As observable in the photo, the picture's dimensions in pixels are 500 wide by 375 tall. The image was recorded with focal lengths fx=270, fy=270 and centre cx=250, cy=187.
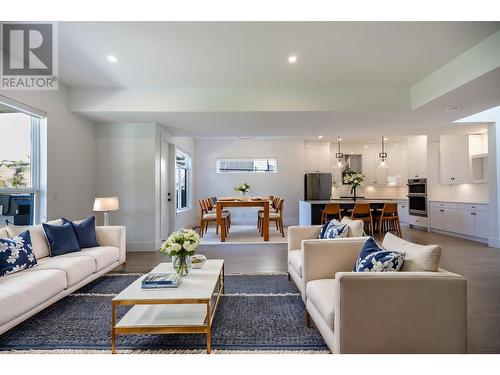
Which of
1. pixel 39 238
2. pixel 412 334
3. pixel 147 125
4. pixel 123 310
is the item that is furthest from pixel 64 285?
pixel 147 125

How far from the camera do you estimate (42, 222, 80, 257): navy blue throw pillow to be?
125 inches

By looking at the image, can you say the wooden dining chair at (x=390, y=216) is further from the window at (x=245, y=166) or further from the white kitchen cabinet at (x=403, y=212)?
the window at (x=245, y=166)

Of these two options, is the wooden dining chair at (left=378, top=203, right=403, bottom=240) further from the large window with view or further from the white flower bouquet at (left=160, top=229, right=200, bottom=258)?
the large window with view

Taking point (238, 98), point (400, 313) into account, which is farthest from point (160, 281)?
point (238, 98)

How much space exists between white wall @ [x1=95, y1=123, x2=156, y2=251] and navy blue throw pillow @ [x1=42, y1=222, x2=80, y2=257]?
180cm

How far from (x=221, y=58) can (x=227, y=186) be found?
5790 mm

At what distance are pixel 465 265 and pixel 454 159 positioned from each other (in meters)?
3.85

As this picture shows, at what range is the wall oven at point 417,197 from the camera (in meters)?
7.43

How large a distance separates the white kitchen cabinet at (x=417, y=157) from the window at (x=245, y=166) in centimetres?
411

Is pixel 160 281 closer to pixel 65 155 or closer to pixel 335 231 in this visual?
pixel 335 231

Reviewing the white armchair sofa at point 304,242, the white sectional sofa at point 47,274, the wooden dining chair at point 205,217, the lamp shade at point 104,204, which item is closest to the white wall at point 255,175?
the wooden dining chair at point 205,217

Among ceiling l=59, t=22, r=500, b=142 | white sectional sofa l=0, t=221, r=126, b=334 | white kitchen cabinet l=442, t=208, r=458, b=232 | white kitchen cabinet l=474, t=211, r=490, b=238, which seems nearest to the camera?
white sectional sofa l=0, t=221, r=126, b=334

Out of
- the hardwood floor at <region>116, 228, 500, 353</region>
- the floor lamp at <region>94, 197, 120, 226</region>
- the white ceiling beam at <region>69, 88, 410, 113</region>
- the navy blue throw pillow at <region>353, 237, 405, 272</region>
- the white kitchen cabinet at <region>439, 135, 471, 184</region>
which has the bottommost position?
the hardwood floor at <region>116, 228, 500, 353</region>

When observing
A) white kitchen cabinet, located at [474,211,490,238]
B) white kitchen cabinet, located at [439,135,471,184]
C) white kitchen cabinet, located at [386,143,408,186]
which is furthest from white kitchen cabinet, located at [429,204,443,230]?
white kitchen cabinet, located at [386,143,408,186]
